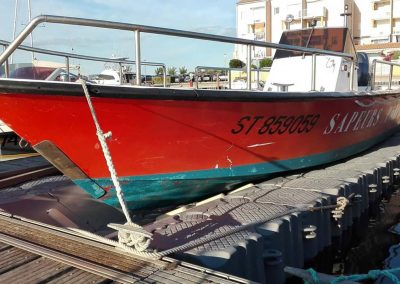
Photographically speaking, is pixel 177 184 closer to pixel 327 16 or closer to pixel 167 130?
pixel 167 130

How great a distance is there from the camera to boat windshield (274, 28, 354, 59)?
7.71m

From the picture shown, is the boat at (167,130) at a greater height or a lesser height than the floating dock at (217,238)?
greater

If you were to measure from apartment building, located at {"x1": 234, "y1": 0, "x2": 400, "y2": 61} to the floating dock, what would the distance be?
39.5m

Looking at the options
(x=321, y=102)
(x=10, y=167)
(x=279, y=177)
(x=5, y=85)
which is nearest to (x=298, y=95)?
(x=321, y=102)

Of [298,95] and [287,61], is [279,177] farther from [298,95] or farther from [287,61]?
[287,61]

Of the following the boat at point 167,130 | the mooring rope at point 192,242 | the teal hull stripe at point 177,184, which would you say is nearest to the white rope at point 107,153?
the boat at point 167,130

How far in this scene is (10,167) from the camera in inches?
289

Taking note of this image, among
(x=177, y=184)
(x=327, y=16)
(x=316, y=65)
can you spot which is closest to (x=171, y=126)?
(x=177, y=184)

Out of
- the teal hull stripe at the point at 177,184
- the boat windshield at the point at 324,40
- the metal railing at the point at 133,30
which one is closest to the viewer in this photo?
the metal railing at the point at 133,30

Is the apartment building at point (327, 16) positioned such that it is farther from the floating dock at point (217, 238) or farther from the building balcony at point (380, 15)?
the floating dock at point (217, 238)

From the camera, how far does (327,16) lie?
47.3 meters

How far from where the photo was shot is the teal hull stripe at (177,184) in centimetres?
454

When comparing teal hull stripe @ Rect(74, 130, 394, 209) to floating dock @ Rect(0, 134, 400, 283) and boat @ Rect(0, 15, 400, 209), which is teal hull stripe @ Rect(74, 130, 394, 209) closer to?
boat @ Rect(0, 15, 400, 209)

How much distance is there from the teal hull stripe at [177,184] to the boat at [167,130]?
1cm
